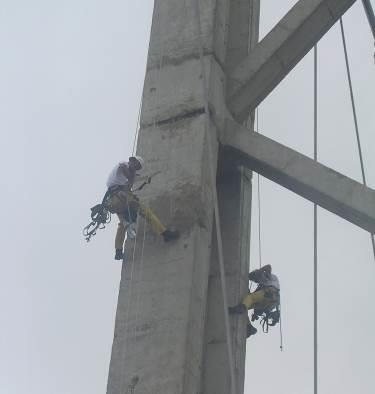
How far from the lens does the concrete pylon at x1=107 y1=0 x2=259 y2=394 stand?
7414 millimetres

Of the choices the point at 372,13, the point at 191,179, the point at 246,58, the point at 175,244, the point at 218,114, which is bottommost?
the point at 175,244

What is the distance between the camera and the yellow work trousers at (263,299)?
8609 millimetres

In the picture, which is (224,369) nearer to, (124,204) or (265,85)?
(124,204)

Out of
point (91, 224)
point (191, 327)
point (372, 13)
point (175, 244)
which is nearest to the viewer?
Result: point (191, 327)

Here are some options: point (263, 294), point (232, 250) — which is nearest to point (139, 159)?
point (232, 250)

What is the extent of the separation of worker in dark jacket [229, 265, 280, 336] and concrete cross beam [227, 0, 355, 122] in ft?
5.09

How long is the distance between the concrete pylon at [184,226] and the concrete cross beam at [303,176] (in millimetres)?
209

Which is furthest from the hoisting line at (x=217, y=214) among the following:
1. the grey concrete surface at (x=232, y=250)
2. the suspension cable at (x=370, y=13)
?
the suspension cable at (x=370, y=13)

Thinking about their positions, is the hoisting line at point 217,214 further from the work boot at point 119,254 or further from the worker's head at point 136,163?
the work boot at point 119,254

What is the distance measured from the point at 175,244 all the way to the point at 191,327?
30.0 inches

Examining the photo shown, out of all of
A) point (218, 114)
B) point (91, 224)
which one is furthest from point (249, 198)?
point (91, 224)

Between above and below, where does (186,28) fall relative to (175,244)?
above

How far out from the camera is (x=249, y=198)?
9.05 meters

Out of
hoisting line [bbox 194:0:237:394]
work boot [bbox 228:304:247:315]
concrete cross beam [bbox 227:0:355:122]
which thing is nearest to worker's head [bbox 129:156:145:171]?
hoisting line [bbox 194:0:237:394]
